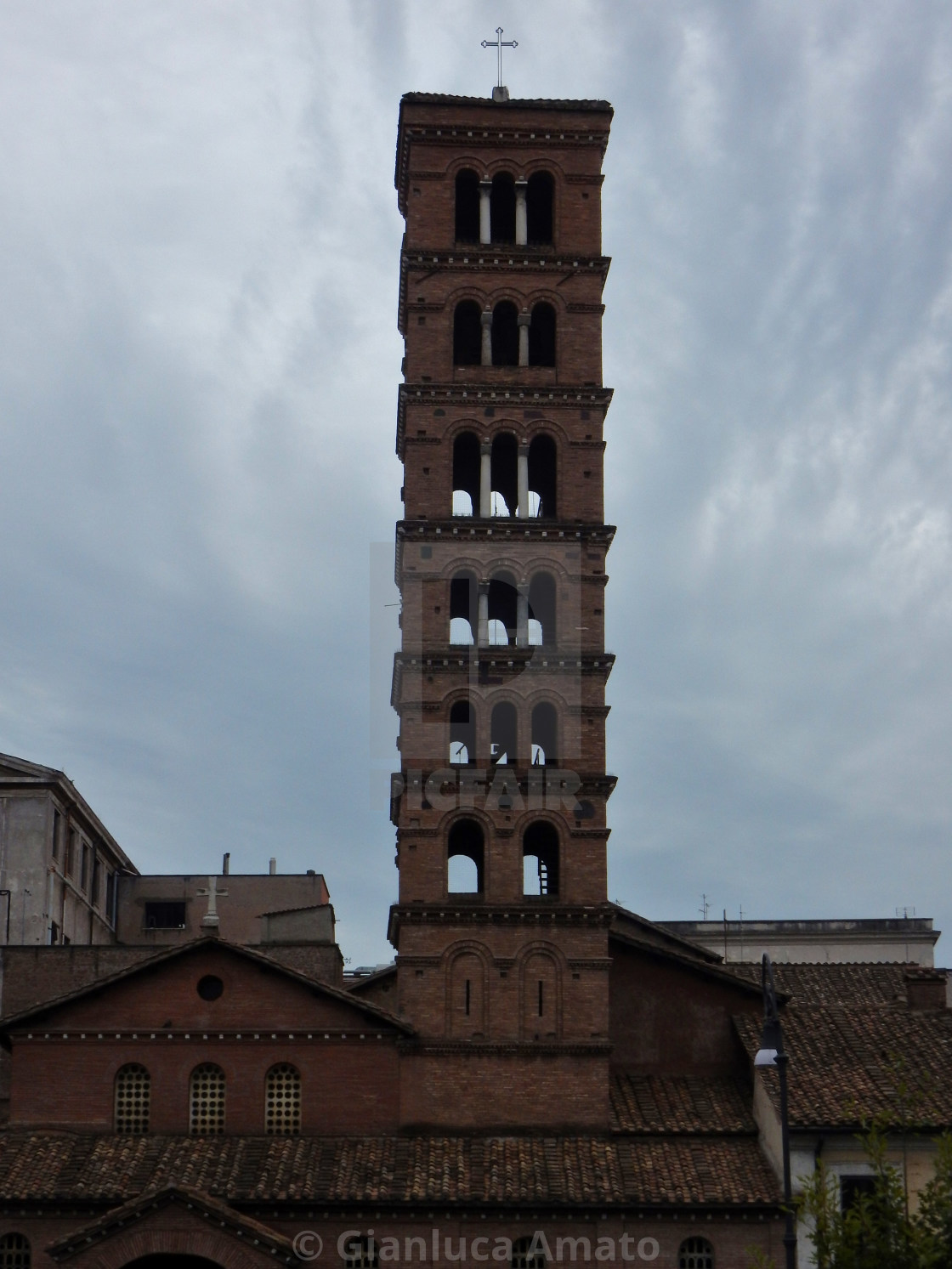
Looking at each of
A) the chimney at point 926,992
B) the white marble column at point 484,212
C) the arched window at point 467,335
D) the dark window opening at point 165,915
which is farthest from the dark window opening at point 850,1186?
the dark window opening at point 165,915

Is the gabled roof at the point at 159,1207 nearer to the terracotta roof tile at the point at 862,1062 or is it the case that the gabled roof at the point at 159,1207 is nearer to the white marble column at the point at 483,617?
the terracotta roof tile at the point at 862,1062

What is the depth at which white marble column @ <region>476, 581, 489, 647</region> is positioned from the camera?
161 ft

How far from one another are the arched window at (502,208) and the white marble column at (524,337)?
2.74 meters

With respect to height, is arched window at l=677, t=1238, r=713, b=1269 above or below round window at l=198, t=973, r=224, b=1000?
below

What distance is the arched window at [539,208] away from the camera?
5309 centimetres

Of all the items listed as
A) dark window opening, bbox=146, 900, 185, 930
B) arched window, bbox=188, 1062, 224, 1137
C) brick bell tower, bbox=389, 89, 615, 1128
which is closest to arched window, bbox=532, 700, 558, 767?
brick bell tower, bbox=389, 89, 615, 1128

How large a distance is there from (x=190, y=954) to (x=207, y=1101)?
333cm

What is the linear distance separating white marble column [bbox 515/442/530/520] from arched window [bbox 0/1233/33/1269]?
20.1 meters

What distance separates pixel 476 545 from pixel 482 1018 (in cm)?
1126

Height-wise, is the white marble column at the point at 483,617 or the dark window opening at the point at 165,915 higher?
the white marble column at the point at 483,617

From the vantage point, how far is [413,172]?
5269 cm

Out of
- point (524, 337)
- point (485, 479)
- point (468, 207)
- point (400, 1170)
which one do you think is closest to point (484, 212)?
point (468, 207)

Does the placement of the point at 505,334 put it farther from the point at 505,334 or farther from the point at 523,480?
the point at 523,480

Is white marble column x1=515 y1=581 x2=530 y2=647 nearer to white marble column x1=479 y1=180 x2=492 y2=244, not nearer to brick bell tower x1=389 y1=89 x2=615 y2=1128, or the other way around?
brick bell tower x1=389 y1=89 x2=615 y2=1128
